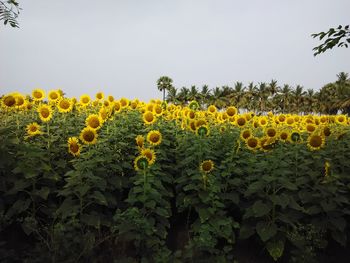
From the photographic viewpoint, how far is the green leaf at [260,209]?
17.0 feet

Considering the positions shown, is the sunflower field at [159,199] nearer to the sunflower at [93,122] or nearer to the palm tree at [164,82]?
the sunflower at [93,122]

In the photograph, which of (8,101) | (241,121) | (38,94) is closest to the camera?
(8,101)

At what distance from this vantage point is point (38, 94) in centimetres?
747

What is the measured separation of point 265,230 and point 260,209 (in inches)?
11.3

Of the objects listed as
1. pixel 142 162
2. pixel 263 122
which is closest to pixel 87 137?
pixel 142 162

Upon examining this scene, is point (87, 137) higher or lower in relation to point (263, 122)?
lower

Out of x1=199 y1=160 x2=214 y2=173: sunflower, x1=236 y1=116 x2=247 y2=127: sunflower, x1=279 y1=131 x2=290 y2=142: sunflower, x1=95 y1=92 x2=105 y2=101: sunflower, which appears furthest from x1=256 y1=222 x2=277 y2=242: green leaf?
x1=95 y1=92 x2=105 y2=101: sunflower

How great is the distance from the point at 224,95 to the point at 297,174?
7823cm

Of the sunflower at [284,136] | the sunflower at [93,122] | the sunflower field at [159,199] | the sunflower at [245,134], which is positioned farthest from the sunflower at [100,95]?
the sunflower at [284,136]

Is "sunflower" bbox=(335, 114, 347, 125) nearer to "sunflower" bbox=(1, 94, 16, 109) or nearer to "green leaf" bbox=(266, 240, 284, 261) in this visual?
"green leaf" bbox=(266, 240, 284, 261)

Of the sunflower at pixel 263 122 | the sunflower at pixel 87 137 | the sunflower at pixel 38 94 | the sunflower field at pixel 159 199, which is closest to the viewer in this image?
the sunflower field at pixel 159 199

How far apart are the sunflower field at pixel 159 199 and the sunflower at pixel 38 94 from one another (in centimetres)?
75

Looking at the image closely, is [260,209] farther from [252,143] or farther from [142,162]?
[142,162]

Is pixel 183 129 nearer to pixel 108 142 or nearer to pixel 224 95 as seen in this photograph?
pixel 108 142
